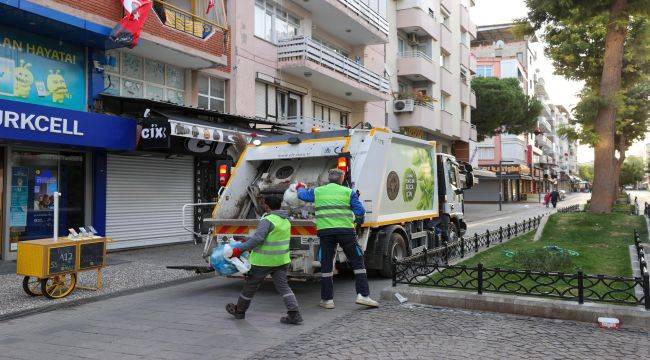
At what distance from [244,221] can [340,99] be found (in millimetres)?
15719

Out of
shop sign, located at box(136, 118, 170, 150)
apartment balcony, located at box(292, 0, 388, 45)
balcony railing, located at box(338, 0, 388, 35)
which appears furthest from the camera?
balcony railing, located at box(338, 0, 388, 35)

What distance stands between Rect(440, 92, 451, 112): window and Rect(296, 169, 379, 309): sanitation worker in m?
Result: 25.7

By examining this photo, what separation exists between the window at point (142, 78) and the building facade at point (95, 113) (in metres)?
0.03

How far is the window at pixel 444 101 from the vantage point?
104ft

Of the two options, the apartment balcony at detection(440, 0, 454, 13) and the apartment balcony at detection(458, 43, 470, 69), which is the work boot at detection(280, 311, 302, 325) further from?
the apartment balcony at detection(458, 43, 470, 69)

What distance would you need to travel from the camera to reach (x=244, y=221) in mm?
8062

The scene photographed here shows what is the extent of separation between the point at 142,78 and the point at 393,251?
837 centimetres

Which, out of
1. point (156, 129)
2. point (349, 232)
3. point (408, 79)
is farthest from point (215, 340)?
point (408, 79)

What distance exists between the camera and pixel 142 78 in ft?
45.2

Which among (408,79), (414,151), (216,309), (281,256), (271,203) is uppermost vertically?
(408,79)

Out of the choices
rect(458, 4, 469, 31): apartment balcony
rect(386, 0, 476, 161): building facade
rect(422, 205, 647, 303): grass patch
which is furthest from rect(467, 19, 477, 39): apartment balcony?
rect(422, 205, 647, 303): grass patch

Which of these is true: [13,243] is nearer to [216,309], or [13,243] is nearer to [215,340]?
[216,309]

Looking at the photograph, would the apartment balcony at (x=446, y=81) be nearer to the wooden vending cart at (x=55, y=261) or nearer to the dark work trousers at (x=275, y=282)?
the wooden vending cart at (x=55, y=261)

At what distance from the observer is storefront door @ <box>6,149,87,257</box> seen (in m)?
11.1
